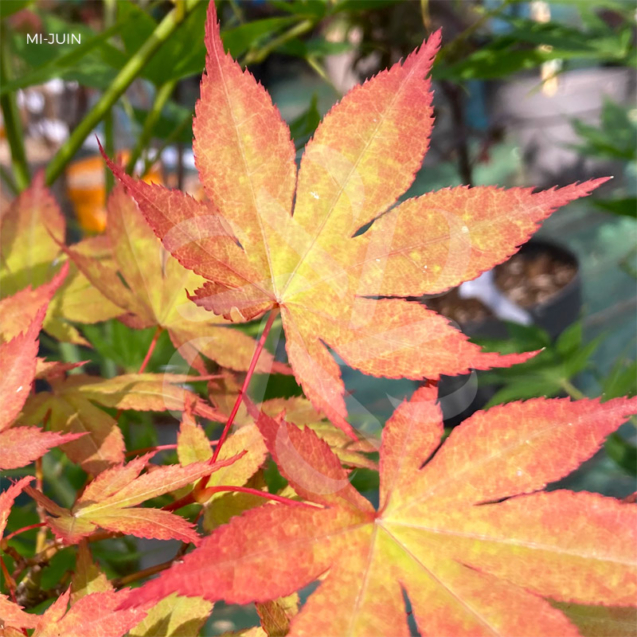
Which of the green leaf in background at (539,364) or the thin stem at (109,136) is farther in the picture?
the green leaf in background at (539,364)

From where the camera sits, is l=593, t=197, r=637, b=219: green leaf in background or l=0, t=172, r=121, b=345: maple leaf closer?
l=0, t=172, r=121, b=345: maple leaf

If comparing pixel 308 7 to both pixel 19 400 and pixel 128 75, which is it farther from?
pixel 19 400

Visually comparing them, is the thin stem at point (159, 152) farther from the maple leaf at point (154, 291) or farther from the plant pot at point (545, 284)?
the plant pot at point (545, 284)

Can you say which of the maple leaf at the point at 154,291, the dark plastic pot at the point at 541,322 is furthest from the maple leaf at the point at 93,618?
the dark plastic pot at the point at 541,322

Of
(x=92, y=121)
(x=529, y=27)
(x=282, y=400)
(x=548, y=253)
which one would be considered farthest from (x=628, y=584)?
(x=548, y=253)

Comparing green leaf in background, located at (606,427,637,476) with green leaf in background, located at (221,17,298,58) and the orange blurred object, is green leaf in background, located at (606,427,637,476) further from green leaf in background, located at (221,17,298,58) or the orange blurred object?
the orange blurred object

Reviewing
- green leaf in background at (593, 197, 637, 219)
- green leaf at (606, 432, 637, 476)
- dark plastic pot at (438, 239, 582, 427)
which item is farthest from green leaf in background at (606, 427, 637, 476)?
dark plastic pot at (438, 239, 582, 427)

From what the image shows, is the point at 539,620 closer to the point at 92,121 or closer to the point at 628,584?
the point at 628,584
